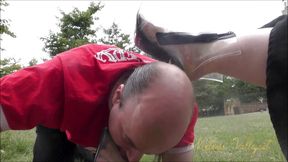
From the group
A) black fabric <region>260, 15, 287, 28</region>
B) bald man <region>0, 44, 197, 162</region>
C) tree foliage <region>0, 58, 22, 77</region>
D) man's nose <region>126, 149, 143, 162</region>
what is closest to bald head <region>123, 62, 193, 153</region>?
bald man <region>0, 44, 197, 162</region>

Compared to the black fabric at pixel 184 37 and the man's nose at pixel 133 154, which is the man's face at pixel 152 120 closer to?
the man's nose at pixel 133 154

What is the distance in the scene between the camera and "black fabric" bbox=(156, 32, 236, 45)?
4.81ft

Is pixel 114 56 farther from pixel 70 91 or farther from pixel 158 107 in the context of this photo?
pixel 158 107

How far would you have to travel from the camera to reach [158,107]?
1169 mm

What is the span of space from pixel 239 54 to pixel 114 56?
1.58 ft

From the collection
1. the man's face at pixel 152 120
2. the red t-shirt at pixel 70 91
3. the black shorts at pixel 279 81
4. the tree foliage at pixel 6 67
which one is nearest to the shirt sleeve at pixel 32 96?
the red t-shirt at pixel 70 91

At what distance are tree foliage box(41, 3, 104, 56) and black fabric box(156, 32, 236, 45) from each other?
11910mm

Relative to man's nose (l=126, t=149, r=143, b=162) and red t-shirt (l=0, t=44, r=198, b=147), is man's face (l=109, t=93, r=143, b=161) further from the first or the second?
red t-shirt (l=0, t=44, r=198, b=147)

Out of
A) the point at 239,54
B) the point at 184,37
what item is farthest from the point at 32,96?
the point at 239,54

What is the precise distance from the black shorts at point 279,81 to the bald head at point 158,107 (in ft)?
0.79

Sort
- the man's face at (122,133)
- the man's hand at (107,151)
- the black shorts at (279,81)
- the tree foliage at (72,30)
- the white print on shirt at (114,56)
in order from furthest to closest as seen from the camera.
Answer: the tree foliage at (72,30) → the white print on shirt at (114,56) → the man's hand at (107,151) → the man's face at (122,133) → the black shorts at (279,81)

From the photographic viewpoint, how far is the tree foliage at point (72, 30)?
13.6 m

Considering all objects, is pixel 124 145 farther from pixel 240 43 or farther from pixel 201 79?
pixel 240 43

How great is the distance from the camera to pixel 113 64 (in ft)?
4.95
